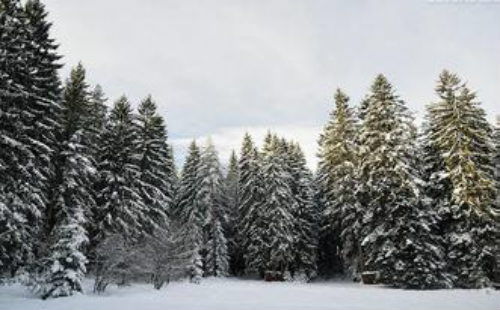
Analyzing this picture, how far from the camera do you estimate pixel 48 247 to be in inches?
939

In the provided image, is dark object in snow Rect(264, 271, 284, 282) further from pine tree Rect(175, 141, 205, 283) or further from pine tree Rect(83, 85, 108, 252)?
pine tree Rect(83, 85, 108, 252)

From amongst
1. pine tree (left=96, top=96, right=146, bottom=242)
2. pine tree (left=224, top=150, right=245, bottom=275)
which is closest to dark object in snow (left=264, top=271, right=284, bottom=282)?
pine tree (left=224, top=150, right=245, bottom=275)

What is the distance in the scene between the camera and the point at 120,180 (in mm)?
33750

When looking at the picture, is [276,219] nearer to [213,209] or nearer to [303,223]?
[303,223]

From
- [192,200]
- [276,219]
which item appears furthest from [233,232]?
[276,219]

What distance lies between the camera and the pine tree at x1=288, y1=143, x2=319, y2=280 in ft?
140

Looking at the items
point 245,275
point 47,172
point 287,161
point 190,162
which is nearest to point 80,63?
point 47,172

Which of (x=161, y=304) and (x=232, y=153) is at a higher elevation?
(x=232, y=153)

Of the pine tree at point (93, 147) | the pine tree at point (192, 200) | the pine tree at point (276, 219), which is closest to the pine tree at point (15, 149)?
the pine tree at point (93, 147)

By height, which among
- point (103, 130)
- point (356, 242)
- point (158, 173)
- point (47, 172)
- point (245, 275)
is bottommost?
point (245, 275)

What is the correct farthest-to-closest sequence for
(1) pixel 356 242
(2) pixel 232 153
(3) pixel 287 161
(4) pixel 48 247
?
1. (2) pixel 232 153
2. (3) pixel 287 161
3. (1) pixel 356 242
4. (4) pixel 48 247

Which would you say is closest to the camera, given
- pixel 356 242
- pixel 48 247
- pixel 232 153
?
pixel 48 247

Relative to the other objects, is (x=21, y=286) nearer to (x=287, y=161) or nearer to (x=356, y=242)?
(x=356, y=242)

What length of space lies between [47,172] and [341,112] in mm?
25302
